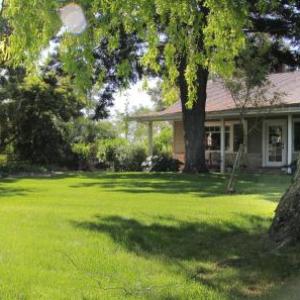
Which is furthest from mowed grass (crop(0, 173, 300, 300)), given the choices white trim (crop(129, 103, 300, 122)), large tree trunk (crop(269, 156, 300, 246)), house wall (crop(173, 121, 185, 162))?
house wall (crop(173, 121, 185, 162))

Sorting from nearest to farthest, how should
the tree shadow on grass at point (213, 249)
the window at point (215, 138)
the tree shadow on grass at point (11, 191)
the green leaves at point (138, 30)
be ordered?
the tree shadow on grass at point (213, 249)
the green leaves at point (138, 30)
the tree shadow on grass at point (11, 191)
the window at point (215, 138)

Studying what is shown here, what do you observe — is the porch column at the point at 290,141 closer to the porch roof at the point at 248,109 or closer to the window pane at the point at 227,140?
the porch roof at the point at 248,109

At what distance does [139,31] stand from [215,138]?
81.8 ft

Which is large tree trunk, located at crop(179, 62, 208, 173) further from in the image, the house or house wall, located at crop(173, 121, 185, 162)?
house wall, located at crop(173, 121, 185, 162)

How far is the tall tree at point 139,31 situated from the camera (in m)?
8.52

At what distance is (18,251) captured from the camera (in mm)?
8320

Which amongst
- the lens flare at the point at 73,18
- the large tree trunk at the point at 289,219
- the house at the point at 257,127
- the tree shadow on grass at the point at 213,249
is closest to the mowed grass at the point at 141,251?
the tree shadow on grass at the point at 213,249

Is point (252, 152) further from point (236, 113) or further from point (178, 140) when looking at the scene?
point (178, 140)

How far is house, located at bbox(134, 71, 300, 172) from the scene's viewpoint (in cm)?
2720

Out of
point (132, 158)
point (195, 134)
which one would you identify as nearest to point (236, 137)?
point (132, 158)

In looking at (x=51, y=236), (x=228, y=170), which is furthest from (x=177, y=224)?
(x=228, y=170)

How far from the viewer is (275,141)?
101ft

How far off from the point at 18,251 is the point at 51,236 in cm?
109

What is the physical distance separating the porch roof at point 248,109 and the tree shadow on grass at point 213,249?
13623mm
